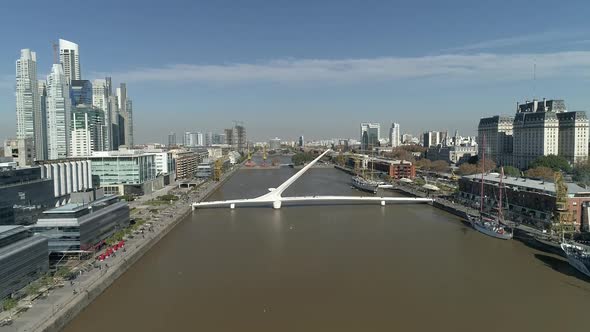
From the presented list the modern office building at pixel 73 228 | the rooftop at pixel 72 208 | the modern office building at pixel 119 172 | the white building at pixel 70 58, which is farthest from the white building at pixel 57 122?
the modern office building at pixel 73 228

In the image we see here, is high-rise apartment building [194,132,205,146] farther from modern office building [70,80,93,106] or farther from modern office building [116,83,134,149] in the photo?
modern office building [70,80,93,106]

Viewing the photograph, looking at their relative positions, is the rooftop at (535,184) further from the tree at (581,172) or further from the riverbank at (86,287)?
the riverbank at (86,287)

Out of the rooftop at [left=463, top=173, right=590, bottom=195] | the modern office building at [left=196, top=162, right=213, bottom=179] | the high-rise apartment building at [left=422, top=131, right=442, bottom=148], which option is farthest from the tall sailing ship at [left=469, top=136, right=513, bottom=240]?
the high-rise apartment building at [left=422, top=131, right=442, bottom=148]

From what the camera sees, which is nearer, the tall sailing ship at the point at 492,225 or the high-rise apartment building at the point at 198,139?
the tall sailing ship at the point at 492,225

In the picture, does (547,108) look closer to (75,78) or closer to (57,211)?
(57,211)

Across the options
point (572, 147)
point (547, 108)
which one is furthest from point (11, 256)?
point (547, 108)

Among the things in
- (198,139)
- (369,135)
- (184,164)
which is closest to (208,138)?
(198,139)
